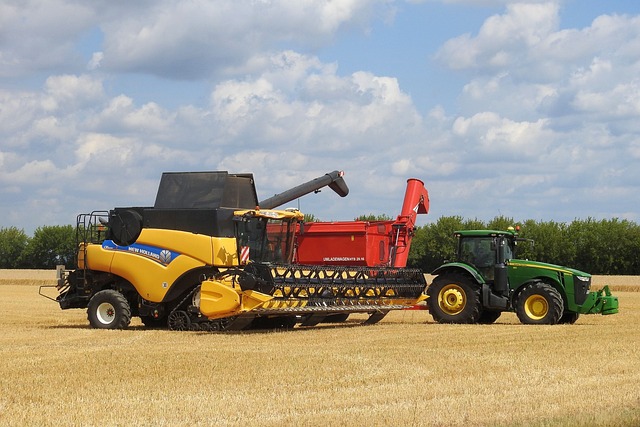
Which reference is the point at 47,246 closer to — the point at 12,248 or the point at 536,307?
the point at 12,248

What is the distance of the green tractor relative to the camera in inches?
740

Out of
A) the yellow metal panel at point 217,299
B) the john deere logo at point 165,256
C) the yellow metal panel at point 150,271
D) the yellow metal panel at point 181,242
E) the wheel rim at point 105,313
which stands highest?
the yellow metal panel at point 181,242

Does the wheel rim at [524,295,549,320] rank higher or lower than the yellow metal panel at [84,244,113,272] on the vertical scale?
lower

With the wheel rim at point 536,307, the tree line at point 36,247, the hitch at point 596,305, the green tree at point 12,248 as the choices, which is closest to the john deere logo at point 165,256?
the wheel rim at point 536,307

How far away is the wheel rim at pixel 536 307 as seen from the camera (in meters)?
18.9

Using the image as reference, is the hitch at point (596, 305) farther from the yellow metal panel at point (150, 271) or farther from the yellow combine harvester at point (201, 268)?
the yellow metal panel at point (150, 271)

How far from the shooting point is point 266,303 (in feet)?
54.1

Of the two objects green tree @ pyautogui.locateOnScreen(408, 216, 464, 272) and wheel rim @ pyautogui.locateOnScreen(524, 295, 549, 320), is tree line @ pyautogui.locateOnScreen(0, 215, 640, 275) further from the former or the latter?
wheel rim @ pyautogui.locateOnScreen(524, 295, 549, 320)

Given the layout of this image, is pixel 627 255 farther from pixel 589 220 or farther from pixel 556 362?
pixel 556 362

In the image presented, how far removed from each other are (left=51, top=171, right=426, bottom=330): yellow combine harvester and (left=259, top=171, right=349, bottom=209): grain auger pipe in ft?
10.4

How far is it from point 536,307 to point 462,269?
5.41 ft

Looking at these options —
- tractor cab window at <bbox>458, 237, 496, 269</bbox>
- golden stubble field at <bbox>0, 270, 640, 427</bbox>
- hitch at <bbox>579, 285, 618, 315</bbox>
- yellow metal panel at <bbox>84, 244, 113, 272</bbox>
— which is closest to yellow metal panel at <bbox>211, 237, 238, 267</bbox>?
golden stubble field at <bbox>0, 270, 640, 427</bbox>

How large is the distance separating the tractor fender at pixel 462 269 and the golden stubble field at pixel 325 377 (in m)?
2.03

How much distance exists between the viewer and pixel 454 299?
777 inches
